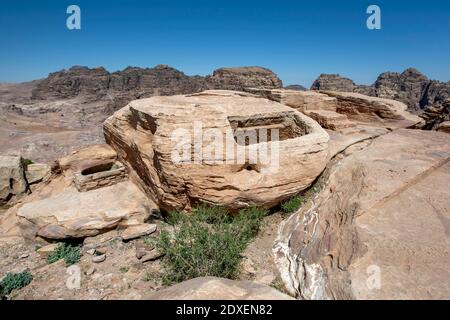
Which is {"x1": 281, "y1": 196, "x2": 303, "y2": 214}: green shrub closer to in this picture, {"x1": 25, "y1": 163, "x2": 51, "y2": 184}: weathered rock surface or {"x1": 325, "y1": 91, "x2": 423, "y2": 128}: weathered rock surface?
{"x1": 325, "y1": 91, "x2": 423, "y2": 128}: weathered rock surface

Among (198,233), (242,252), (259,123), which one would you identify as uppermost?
(259,123)

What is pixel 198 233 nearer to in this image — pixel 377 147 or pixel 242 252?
pixel 242 252

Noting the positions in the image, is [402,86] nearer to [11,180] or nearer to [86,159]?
[86,159]

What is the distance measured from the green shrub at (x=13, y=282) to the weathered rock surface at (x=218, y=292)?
2.60m

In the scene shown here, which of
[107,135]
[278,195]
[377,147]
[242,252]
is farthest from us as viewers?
[107,135]

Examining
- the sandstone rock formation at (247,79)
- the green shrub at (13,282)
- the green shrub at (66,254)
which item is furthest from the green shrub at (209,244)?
the sandstone rock formation at (247,79)

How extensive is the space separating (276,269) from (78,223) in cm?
373

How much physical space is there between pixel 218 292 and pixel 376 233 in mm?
1891

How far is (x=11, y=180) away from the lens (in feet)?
25.6

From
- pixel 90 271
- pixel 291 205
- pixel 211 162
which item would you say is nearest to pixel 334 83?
pixel 291 205

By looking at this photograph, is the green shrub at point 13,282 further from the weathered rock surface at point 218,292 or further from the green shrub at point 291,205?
the green shrub at point 291,205

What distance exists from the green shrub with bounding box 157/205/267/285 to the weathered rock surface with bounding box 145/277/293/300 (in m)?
0.76
